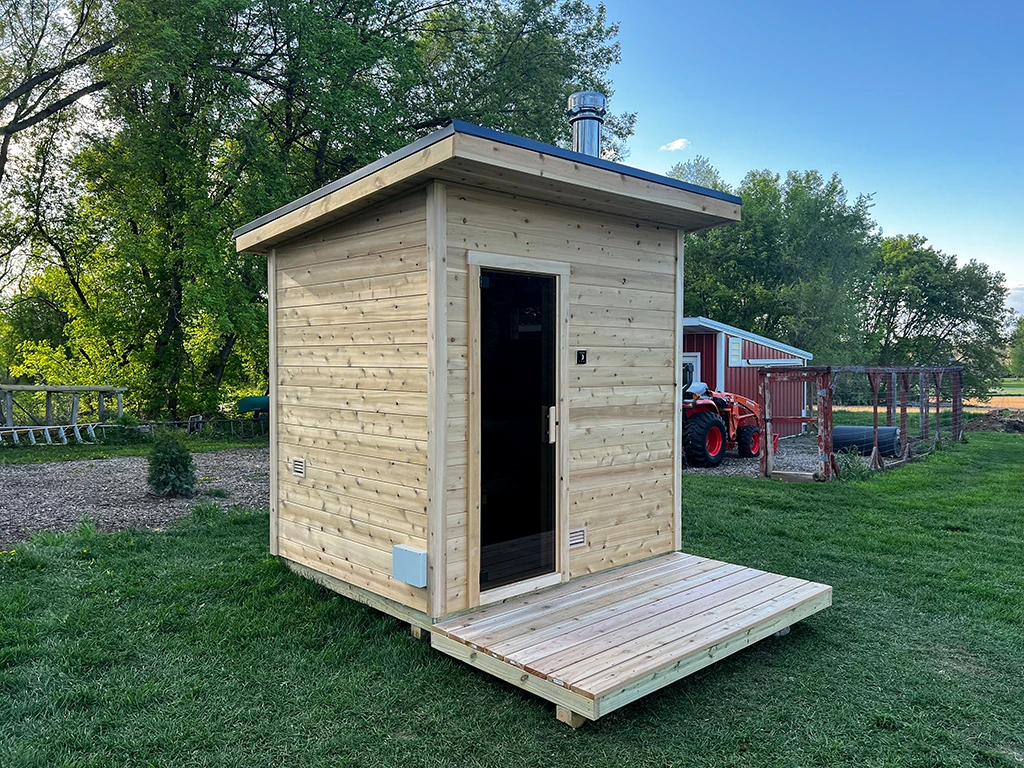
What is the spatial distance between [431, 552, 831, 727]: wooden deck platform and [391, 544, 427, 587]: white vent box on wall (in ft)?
0.89

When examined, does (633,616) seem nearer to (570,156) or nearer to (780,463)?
(570,156)

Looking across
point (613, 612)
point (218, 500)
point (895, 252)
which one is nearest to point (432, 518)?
point (613, 612)

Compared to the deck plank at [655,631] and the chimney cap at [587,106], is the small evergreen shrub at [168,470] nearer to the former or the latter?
the chimney cap at [587,106]

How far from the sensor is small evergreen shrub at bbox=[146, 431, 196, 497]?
23.7ft

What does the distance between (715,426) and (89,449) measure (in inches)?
395

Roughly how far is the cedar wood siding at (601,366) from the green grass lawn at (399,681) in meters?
0.75

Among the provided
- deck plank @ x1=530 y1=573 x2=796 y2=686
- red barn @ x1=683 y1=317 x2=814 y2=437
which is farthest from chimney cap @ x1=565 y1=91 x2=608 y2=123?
red barn @ x1=683 y1=317 x2=814 y2=437

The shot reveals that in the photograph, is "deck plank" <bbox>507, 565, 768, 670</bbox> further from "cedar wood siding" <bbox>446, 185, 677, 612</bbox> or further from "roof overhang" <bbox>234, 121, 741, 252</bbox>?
"roof overhang" <bbox>234, 121, 741, 252</bbox>

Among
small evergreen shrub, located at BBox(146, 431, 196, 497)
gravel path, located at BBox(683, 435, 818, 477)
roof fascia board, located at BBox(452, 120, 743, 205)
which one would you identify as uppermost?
roof fascia board, located at BBox(452, 120, 743, 205)

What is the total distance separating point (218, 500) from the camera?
283 inches

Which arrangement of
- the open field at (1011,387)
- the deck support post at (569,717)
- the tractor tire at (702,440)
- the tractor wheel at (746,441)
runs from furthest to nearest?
the open field at (1011,387), the tractor wheel at (746,441), the tractor tire at (702,440), the deck support post at (569,717)

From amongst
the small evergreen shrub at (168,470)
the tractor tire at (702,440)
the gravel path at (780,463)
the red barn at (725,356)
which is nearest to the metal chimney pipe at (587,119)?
the small evergreen shrub at (168,470)

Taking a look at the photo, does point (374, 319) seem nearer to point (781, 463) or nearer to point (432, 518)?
point (432, 518)

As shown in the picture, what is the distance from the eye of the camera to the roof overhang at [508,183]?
3146mm
